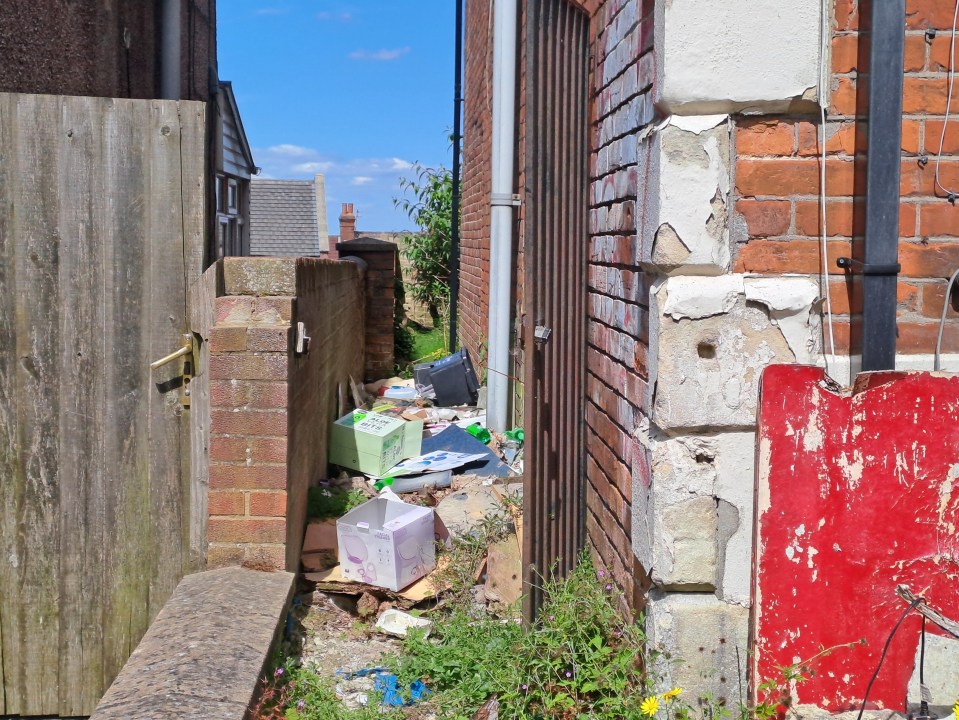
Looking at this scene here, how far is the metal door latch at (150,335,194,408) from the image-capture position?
3.42 meters

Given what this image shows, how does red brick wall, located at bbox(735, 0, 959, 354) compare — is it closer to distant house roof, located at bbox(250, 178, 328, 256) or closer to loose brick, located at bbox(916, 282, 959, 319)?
loose brick, located at bbox(916, 282, 959, 319)

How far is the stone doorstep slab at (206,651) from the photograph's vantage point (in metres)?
2.40

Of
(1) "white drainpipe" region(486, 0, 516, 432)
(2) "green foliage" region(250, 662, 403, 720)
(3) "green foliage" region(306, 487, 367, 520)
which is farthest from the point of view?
(1) "white drainpipe" region(486, 0, 516, 432)

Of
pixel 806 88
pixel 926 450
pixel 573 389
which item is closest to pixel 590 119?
pixel 573 389

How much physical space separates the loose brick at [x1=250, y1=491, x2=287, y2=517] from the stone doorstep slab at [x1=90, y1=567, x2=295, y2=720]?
0.22 meters

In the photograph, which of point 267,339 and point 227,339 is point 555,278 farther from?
point 227,339

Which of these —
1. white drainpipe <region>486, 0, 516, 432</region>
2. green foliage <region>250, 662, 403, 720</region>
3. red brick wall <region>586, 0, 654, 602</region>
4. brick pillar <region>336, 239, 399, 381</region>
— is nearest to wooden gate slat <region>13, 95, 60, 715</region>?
green foliage <region>250, 662, 403, 720</region>

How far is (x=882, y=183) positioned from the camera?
234 centimetres

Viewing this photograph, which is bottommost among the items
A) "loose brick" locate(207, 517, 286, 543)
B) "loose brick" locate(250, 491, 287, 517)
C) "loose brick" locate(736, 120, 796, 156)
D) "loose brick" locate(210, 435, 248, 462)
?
"loose brick" locate(207, 517, 286, 543)

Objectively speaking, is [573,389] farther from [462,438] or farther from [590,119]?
[462,438]

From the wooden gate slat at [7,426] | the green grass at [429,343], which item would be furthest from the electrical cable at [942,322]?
the green grass at [429,343]

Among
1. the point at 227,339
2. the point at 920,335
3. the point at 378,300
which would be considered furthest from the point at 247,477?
the point at 378,300

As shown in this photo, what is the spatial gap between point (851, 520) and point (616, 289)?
1112 mm

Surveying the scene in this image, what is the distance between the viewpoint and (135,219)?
11.2 feet
